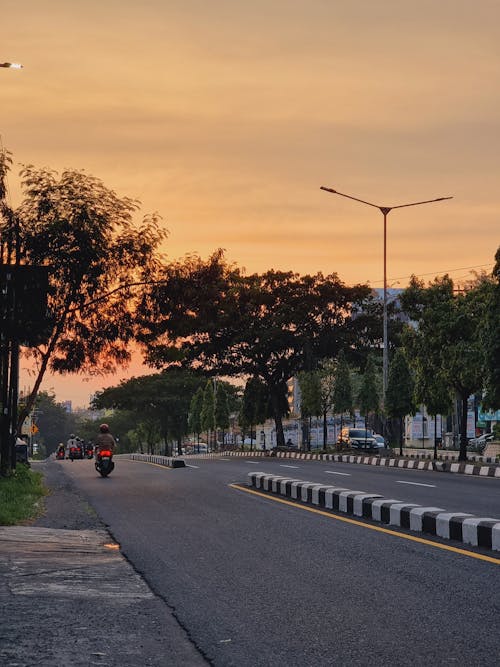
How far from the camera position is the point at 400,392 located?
5322cm

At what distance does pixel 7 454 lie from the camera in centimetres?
2786

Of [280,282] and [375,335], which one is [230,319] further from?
[375,335]

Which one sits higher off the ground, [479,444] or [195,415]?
[195,415]

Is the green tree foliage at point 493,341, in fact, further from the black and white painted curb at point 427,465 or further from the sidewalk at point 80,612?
the sidewalk at point 80,612

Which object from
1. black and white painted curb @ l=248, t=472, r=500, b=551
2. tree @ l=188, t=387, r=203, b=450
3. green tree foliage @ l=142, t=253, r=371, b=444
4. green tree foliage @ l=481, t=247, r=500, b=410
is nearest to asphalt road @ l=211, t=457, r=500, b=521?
black and white painted curb @ l=248, t=472, r=500, b=551

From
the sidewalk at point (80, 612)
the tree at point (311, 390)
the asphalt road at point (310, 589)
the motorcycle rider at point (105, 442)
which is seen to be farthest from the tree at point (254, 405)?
the sidewalk at point (80, 612)

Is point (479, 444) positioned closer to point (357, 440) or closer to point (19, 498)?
point (357, 440)

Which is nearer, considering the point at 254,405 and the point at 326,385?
the point at 326,385

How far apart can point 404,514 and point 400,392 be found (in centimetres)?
3929

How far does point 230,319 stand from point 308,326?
4.48m

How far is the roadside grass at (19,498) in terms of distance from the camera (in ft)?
54.5

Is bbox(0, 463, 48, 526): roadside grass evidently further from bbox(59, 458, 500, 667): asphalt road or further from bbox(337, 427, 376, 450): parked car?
bbox(337, 427, 376, 450): parked car

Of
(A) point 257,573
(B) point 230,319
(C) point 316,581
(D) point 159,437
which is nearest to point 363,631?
(C) point 316,581

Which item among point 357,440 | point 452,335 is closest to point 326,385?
point 357,440
